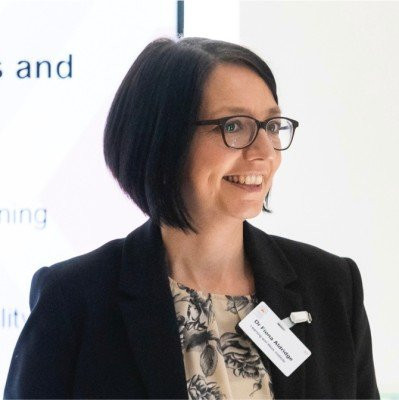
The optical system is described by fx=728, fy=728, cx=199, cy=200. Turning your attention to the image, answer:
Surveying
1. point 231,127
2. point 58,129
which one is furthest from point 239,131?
point 58,129

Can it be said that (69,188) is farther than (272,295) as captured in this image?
Yes

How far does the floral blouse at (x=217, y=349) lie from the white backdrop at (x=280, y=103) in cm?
90

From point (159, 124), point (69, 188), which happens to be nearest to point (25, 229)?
point (69, 188)

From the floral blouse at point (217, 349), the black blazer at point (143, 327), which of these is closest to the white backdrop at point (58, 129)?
the black blazer at point (143, 327)

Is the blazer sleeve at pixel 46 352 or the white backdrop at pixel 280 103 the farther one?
the white backdrop at pixel 280 103

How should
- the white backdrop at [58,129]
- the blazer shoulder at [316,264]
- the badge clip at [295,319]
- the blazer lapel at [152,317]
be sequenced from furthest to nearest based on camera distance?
the white backdrop at [58,129] → the blazer shoulder at [316,264] → the badge clip at [295,319] → the blazer lapel at [152,317]

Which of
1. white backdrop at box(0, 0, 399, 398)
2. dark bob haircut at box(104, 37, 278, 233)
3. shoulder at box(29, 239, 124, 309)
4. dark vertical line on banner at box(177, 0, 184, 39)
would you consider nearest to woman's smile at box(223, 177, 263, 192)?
dark bob haircut at box(104, 37, 278, 233)

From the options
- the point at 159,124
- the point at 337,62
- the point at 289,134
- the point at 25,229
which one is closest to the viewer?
the point at 159,124

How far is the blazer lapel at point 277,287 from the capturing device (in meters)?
1.44

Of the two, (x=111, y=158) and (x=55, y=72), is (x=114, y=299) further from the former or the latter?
(x=55, y=72)

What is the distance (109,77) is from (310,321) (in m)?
1.20

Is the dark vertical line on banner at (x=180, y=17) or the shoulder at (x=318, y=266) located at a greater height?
the dark vertical line on banner at (x=180, y=17)

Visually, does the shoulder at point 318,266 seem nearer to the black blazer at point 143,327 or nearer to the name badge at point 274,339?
the black blazer at point 143,327

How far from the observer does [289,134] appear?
1578mm
